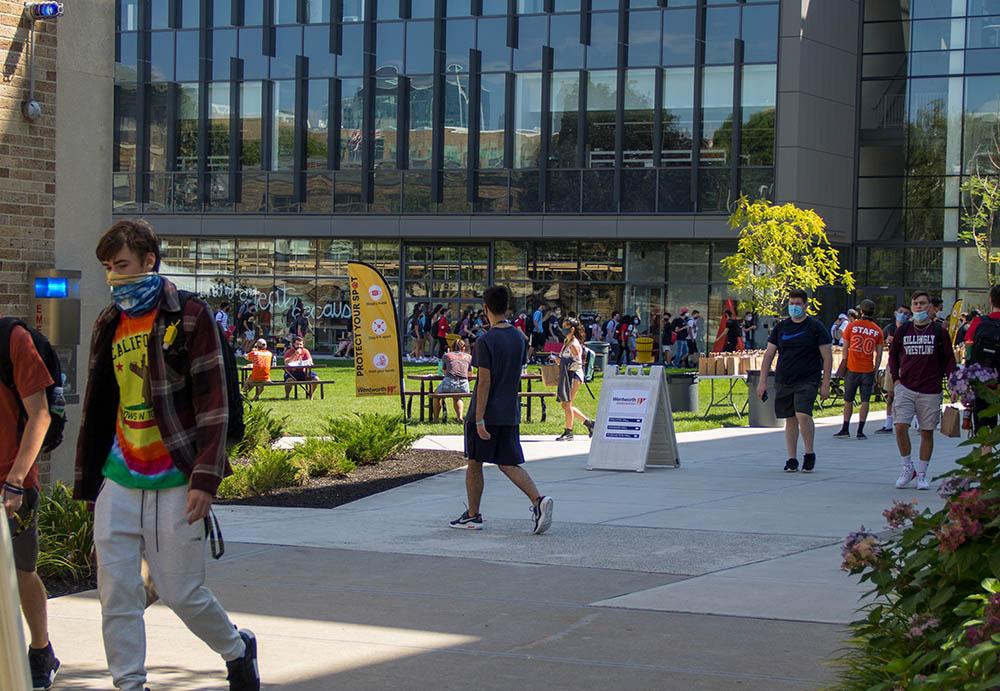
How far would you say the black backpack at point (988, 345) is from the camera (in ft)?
37.6

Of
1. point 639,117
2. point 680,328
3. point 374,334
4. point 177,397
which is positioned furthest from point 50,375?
point 639,117

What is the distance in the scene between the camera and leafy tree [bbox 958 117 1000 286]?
40344mm

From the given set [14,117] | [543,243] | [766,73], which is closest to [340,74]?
[543,243]

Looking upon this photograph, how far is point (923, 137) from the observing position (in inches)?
1730

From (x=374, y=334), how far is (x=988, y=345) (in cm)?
983

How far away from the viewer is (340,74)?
46.8m

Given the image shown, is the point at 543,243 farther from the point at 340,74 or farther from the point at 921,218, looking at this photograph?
the point at 921,218

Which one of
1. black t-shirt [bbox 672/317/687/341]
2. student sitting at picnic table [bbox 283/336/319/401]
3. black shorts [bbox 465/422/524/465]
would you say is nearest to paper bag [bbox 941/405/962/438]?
black shorts [bbox 465/422/524/465]

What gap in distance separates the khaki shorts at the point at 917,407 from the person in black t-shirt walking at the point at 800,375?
1.56m

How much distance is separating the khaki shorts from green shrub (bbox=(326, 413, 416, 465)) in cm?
547

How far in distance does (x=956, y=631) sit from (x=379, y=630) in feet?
11.5

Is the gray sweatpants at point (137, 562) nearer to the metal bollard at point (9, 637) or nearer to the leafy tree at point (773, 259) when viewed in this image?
the metal bollard at point (9, 637)

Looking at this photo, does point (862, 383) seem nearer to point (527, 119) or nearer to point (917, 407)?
point (917, 407)

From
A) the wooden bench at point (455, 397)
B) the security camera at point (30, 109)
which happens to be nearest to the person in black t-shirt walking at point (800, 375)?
the wooden bench at point (455, 397)
